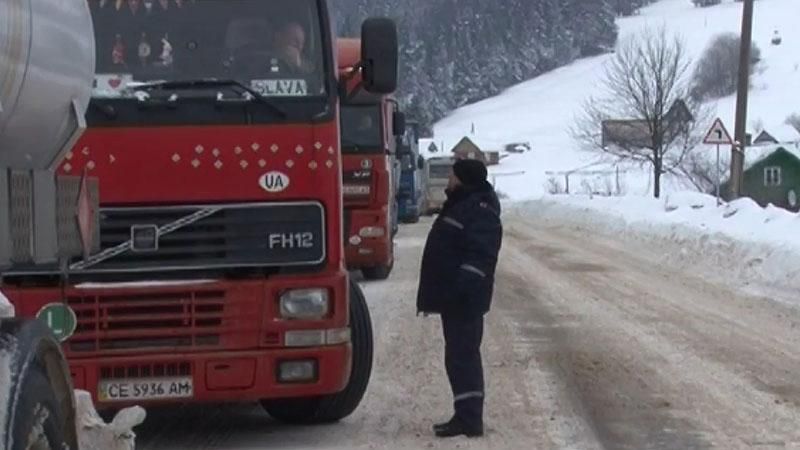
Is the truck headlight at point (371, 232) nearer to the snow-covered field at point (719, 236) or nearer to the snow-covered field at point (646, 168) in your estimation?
the snow-covered field at point (719, 236)

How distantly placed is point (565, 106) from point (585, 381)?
159 meters

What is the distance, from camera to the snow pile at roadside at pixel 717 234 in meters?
23.4

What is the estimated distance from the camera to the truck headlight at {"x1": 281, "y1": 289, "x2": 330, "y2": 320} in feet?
30.8

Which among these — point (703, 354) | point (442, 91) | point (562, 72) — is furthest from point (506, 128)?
point (703, 354)

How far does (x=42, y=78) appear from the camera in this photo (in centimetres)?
565

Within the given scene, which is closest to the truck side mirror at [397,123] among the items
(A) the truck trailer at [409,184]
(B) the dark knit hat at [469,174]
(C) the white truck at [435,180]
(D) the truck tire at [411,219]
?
(B) the dark knit hat at [469,174]

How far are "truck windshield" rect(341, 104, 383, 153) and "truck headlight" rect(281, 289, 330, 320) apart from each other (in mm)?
11391

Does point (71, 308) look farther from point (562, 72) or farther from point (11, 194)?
point (562, 72)

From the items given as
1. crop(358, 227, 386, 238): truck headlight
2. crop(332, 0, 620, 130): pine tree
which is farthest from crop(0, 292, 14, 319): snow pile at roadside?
crop(332, 0, 620, 130): pine tree

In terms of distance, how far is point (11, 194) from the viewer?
5.64 metres

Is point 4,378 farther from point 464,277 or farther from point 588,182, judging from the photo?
point 588,182

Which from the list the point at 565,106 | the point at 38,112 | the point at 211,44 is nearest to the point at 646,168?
the point at 565,106

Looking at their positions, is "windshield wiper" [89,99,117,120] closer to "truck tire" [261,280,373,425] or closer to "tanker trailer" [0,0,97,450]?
"truck tire" [261,280,373,425]

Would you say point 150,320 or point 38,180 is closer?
point 38,180
